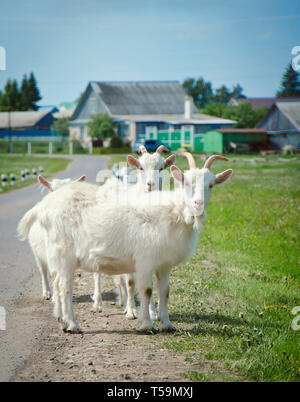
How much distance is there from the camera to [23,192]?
763 inches

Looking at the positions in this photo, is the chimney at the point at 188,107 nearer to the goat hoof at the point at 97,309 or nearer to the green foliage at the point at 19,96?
the green foliage at the point at 19,96

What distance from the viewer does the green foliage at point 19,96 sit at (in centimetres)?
3719

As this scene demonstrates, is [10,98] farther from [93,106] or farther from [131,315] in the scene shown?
[131,315]

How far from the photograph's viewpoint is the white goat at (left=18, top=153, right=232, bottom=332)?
223 inches

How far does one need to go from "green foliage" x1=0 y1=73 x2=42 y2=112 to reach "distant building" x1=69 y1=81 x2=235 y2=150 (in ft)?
37.5

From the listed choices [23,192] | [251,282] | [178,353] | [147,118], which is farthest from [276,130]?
[178,353]

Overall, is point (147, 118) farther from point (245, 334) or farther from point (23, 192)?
point (245, 334)

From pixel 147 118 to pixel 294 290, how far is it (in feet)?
153

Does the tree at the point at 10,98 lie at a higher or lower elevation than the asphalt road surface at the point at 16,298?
higher

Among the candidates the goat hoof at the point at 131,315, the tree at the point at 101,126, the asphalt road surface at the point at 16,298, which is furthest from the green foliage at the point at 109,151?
the goat hoof at the point at 131,315

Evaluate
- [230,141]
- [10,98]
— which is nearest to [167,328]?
[10,98]

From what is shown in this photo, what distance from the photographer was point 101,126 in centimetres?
5103

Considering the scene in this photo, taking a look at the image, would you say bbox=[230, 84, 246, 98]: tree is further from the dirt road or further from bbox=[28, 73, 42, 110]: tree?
the dirt road

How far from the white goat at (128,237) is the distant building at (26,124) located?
32.3 metres
